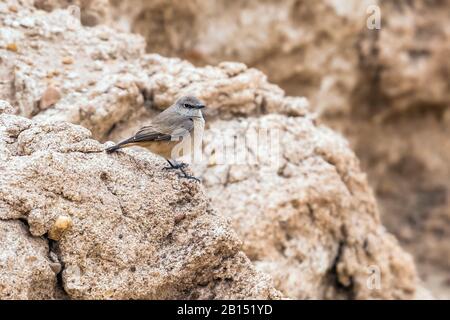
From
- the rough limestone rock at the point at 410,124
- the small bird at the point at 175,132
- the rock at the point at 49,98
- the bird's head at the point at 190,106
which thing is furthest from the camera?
the rough limestone rock at the point at 410,124

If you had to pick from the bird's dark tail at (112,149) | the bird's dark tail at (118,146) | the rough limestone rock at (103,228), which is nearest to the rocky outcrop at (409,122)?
the bird's dark tail at (118,146)

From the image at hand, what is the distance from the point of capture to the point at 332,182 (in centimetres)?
698

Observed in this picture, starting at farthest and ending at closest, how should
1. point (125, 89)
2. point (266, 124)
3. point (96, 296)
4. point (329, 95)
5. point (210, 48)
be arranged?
point (329, 95) < point (210, 48) < point (266, 124) < point (125, 89) < point (96, 296)

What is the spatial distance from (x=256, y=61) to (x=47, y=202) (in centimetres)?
648

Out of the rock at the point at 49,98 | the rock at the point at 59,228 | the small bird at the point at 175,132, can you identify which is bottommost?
the rock at the point at 59,228

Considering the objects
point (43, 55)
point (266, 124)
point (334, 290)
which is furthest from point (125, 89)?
point (334, 290)

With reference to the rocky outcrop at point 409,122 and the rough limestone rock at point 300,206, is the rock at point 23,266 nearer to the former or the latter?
the rough limestone rock at point 300,206

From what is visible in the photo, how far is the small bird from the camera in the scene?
5.39 m

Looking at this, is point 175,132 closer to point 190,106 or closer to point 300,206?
point 190,106

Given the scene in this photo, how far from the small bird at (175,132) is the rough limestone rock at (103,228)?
400mm

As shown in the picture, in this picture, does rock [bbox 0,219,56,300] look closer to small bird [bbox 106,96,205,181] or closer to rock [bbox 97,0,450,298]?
small bird [bbox 106,96,205,181]

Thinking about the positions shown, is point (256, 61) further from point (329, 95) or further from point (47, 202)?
point (47, 202)

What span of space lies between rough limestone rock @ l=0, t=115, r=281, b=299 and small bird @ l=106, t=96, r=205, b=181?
400 mm

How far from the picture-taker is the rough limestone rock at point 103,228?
421 centimetres
